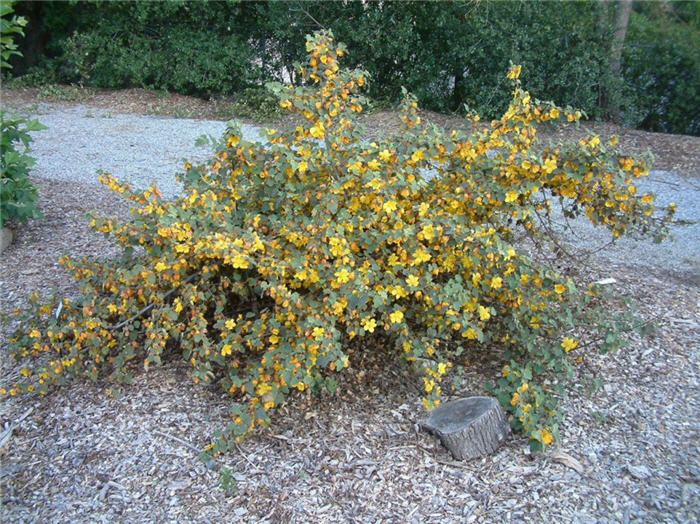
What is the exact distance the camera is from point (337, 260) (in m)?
2.48

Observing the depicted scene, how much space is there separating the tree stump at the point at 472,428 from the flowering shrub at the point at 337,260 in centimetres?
10

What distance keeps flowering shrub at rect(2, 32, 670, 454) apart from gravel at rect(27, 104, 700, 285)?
5.07 feet

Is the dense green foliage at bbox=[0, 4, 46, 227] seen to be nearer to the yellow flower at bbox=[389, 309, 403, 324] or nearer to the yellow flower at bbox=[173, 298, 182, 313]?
the yellow flower at bbox=[173, 298, 182, 313]

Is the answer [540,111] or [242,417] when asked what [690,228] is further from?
[242,417]

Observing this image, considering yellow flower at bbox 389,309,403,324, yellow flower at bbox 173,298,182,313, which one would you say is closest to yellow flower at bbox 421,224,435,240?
yellow flower at bbox 389,309,403,324

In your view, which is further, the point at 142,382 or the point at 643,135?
the point at 643,135

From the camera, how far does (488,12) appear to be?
24.8 feet

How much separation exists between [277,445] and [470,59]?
6483 mm

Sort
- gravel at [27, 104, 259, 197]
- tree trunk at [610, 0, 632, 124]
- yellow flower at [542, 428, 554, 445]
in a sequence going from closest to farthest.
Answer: yellow flower at [542, 428, 554, 445] → gravel at [27, 104, 259, 197] → tree trunk at [610, 0, 632, 124]

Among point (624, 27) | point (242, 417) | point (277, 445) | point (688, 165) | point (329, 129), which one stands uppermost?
point (624, 27)

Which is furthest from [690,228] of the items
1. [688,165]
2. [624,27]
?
[624,27]

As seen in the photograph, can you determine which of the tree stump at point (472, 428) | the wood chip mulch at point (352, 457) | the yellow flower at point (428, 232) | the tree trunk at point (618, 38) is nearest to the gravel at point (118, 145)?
the wood chip mulch at point (352, 457)

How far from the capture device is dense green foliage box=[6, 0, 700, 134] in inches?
302

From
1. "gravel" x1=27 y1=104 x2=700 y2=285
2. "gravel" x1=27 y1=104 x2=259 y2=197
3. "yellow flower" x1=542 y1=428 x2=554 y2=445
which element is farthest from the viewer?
"gravel" x1=27 y1=104 x2=259 y2=197
